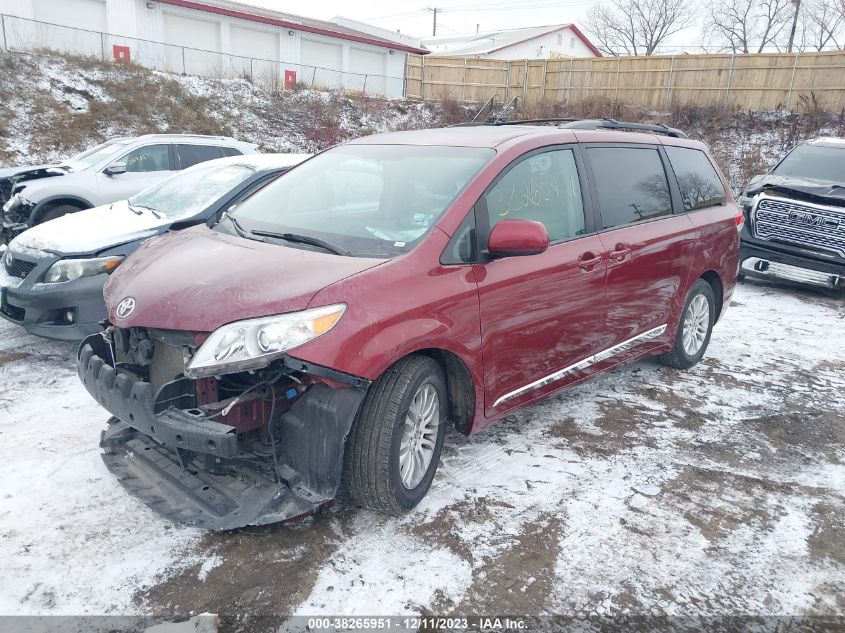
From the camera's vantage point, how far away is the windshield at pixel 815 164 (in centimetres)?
866

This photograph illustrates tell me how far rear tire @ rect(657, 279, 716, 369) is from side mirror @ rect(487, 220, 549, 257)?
243 centimetres

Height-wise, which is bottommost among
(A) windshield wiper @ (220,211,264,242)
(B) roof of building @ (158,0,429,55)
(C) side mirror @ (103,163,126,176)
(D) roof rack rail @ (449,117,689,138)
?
(C) side mirror @ (103,163,126,176)

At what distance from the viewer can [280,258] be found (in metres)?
3.01

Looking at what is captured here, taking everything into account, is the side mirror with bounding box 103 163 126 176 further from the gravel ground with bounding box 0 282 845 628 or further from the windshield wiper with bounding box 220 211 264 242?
the windshield wiper with bounding box 220 211 264 242

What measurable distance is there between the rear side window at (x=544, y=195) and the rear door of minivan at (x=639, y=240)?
227 millimetres

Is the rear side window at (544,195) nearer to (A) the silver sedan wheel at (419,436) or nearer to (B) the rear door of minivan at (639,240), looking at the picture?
(B) the rear door of minivan at (639,240)

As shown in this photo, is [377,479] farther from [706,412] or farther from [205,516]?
[706,412]

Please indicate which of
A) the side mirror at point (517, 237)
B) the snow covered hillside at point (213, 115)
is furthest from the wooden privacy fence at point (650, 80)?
the side mirror at point (517, 237)

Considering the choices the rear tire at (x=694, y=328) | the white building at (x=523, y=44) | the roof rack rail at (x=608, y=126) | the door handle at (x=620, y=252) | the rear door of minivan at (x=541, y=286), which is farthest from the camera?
the white building at (x=523, y=44)

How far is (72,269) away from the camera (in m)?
4.82

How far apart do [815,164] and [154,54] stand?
25183mm

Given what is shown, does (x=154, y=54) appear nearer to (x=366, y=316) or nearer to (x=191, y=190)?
(x=191, y=190)

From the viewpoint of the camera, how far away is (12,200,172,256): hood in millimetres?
4953

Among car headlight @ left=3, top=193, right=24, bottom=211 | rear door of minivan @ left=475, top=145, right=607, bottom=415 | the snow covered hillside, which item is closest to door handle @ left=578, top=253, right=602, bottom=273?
rear door of minivan @ left=475, top=145, right=607, bottom=415
